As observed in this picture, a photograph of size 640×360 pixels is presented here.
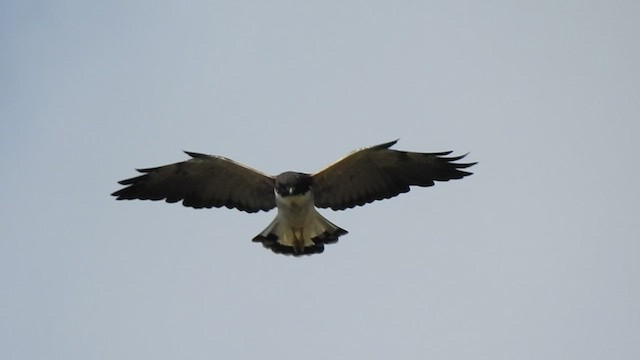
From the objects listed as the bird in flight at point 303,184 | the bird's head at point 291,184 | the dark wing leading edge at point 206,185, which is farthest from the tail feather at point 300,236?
the bird's head at point 291,184

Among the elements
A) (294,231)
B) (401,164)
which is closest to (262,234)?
(294,231)

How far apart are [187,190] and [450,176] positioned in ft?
12.7

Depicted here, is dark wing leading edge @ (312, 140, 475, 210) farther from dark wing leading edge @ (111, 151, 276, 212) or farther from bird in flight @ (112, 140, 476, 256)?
dark wing leading edge @ (111, 151, 276, 212)

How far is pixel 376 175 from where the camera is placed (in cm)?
2777

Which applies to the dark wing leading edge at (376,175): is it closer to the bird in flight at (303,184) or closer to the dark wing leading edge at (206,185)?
the bird in flight at (303,184)

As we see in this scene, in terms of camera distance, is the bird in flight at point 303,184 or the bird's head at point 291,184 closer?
the bird's head at point 291,184

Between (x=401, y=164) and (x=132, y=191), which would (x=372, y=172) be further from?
(x=132, y=191)

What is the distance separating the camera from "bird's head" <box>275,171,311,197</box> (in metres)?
27.1

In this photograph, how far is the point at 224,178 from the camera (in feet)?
91.1

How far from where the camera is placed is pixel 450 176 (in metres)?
27.6

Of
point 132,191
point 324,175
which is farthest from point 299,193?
point 132,191

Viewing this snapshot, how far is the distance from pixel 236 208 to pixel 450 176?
3.23 metres

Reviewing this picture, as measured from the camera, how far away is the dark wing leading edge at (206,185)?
90.4ft

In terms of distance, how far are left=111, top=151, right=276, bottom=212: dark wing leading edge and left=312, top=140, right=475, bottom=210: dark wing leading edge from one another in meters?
0.84
